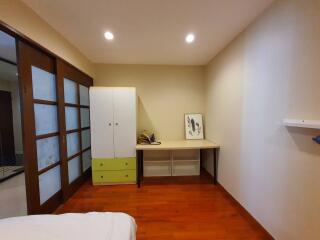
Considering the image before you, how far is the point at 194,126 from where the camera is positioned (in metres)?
3.63

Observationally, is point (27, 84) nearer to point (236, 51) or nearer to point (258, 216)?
point (236, 51)

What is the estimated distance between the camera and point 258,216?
72.4 inches

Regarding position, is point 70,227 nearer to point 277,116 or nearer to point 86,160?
point 277,116

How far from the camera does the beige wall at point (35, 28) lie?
1416mm

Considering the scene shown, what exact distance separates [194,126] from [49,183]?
2.74m

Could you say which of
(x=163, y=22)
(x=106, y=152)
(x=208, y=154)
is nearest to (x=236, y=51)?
(x=163, y=22)

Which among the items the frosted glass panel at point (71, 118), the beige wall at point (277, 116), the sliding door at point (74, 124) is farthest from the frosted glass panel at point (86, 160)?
the beige wall at point (277, 116)

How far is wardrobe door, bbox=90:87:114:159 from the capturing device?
2.89 meters

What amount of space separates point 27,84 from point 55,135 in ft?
2.54

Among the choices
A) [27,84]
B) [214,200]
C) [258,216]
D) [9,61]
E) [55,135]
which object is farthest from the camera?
[9,61]

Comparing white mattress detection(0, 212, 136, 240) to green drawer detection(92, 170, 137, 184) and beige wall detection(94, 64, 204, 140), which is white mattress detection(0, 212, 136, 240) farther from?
beige wall detection(94, 64, 204, 140)

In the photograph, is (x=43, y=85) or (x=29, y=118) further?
(x=43, y=85)

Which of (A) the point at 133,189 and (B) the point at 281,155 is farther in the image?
(A) the point at 133,189

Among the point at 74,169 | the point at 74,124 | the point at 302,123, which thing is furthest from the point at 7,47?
the point at 302,123
